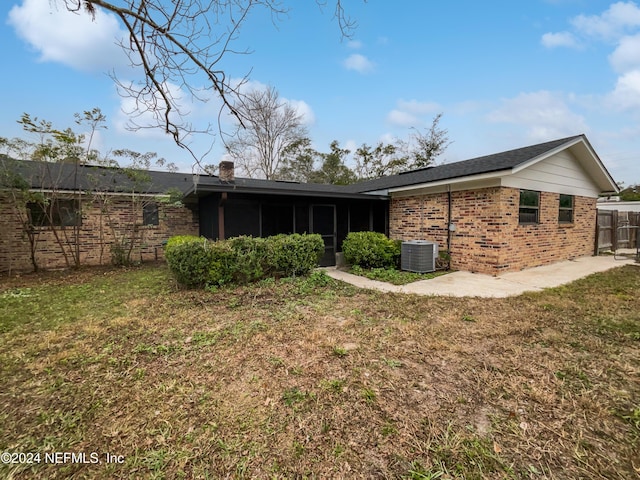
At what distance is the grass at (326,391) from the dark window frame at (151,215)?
6.54m

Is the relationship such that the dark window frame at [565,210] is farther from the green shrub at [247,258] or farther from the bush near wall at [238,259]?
the green shrub at [247,258]

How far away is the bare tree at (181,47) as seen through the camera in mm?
2533

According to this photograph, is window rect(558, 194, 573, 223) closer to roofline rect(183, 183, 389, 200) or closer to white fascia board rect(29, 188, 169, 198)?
roofline rect(183, 183, 389, 200)

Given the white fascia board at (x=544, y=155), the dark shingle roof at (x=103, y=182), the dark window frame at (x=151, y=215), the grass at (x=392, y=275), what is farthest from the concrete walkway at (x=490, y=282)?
the dark window frame at (x=151, y=215)

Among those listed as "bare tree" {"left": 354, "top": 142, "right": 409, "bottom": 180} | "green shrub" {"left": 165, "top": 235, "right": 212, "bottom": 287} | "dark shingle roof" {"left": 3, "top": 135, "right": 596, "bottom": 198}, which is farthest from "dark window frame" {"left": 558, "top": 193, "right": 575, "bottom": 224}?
"bare tree" {"left": 354, "top": 142, "right": 409, "bottom": 180}

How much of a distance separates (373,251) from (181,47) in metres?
6.68

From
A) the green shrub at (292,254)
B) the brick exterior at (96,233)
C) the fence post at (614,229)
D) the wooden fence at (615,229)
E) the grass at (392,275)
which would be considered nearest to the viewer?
the green shrub at (292,254)

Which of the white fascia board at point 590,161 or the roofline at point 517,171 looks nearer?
the roofline at point 517,171

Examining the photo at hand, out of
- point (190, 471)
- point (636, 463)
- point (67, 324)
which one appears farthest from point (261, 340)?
point (636, 463)

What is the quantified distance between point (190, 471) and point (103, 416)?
3.17 feet

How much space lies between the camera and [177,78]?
2.89 metres

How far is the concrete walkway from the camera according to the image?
5.87m

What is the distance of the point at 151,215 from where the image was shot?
10.7m

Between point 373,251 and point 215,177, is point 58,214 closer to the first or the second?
point 215,177
